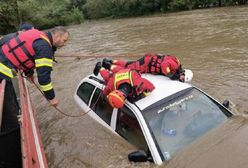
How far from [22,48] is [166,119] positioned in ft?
8.78

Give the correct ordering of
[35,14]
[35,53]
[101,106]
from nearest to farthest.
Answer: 1. [35,53]
2. [101,106]
3. [35,14]

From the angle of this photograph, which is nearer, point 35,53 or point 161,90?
point 161,90

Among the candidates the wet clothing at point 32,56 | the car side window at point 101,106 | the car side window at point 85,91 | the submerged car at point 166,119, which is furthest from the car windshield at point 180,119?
the car side window at point 85,91

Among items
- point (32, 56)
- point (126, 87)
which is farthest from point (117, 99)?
point (32, 56)

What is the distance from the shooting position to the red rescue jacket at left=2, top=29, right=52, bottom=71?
557cm

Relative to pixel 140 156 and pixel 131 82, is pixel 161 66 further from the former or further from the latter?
pixel 140 156

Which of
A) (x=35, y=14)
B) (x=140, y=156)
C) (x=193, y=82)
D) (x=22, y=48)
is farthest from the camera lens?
(x=35, y=14)

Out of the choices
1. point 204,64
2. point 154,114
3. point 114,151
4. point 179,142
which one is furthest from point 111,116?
point 204,64

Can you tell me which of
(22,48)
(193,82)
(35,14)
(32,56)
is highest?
(22,48)

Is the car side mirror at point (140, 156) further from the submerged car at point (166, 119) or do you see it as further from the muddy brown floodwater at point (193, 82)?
the muddy brown floodwater at point (193, 82)

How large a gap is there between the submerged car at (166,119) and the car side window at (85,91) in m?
0.97

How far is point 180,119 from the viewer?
4.79 meters

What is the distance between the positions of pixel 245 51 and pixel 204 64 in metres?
2.15

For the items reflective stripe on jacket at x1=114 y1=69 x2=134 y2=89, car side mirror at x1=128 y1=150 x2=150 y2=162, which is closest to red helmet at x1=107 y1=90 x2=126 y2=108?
reflective stripe on jacket at x1=114 y1=69 x2=134 y2=89
